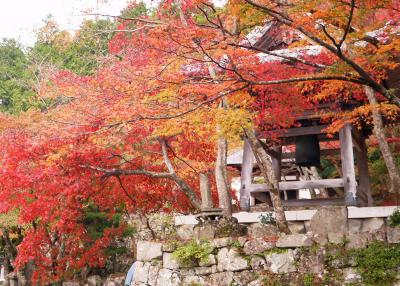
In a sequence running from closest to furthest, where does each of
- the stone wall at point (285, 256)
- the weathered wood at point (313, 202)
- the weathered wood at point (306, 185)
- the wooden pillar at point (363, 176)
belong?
the stone wall at point (285, 256) < the weathered wood at point (306, 185) < the weathered wood at point (313, 202) < the wooden pillar at point (363, 176)

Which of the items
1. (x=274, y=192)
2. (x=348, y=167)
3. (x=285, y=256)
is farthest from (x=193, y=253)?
(x=348, y=167)

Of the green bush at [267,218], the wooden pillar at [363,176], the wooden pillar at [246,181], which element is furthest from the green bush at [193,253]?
the wooden pillar at [363,176]

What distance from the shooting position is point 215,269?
1052 centimetres

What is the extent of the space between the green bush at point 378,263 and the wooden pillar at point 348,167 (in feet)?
5.15

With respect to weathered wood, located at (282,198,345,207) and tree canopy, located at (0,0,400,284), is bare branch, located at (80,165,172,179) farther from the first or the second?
weathered wood, located at (282,198,345,207)

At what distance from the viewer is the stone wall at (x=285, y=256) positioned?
31.2 feet

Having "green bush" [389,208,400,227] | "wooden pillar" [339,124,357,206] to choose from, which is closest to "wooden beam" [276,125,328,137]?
"wooden pillar" [339,124,357,206]

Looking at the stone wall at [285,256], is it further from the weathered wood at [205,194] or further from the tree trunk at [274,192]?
the weathered wood at [205,194]

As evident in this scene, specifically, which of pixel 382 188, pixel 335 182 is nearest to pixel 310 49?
pixel 335 182

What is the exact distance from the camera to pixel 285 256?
9820 mm

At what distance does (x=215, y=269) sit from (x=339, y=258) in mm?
2357

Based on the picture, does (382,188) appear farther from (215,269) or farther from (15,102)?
(15,102)

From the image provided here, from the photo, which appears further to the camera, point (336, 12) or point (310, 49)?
point (310, 49)

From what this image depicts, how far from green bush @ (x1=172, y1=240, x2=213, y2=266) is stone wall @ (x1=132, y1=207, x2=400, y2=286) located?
6 cm
